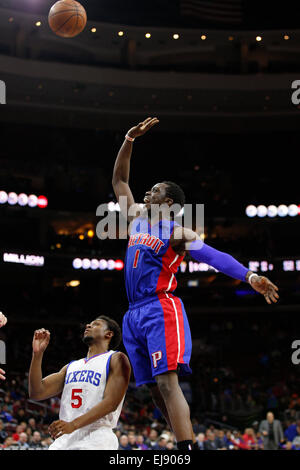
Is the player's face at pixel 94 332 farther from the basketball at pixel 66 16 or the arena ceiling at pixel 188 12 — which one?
the arena ceiling at pixel 188 12

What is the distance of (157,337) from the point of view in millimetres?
4570

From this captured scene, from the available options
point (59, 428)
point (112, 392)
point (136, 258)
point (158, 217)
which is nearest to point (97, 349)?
point (112, 392)

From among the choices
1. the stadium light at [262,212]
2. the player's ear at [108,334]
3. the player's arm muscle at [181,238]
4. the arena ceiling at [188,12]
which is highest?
the arena ceiling at [188,12]

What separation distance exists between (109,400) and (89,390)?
0.72ft

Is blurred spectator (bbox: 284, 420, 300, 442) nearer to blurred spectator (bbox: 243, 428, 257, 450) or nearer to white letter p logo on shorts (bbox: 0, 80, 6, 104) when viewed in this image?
blurred spectator (bbox: 243, 428, 257, 450)

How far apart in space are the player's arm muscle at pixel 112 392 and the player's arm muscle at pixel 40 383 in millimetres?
456

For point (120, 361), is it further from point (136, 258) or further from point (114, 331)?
point (136, 258)

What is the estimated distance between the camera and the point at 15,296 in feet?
84.5

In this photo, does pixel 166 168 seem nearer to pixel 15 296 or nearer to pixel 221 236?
pixel 221 236

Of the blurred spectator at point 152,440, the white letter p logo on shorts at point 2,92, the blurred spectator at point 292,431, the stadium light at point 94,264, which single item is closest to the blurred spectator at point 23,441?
the blurred spectator at point 152,440

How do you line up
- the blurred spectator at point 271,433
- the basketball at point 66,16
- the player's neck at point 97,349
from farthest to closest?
the blurred spectator at point 271,433 < the basketball at point 66,16 < the player's neck at point 97,349

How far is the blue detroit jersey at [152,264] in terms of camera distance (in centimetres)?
486

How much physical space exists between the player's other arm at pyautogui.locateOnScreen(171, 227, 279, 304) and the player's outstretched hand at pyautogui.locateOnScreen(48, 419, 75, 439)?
1.52 m
